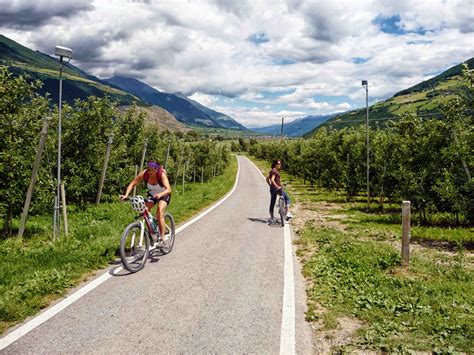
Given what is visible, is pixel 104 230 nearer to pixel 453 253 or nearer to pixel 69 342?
pixel 69 342

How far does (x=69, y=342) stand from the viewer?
4.21m

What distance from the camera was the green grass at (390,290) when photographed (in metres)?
4.50

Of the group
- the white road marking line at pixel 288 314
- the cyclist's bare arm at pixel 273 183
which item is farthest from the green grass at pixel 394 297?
the cyclist's bare arm at pixel 273 183

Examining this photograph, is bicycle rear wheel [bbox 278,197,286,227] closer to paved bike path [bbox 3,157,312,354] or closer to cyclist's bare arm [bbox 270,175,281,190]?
cyclist's bare arm [bbox 270,175,281,190]

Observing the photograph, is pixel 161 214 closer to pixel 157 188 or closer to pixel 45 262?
pixel 157 188

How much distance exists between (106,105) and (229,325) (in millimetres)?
13253

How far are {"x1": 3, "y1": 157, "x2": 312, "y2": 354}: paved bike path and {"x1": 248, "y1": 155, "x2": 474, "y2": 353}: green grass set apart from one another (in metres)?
0.54

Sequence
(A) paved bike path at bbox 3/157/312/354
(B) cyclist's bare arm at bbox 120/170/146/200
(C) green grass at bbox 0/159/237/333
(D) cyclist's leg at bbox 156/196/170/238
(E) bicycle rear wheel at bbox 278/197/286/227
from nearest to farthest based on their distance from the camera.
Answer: (A) paved bike path at bbox 3/157/312/354
(C) green grass at bbox 0/159/237/333
(B) cyclist's bare arm at bbox 120/170/146/200
(D) cyclist's leg at bbox 156/196/170/238
(E) bicycle rear wheel at bbox 278/197/286/227

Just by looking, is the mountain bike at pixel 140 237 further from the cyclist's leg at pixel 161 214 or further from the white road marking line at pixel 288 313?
the white road marking line at pixel 288 313

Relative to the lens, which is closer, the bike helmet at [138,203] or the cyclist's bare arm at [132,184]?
the bike helmet at [138,203]

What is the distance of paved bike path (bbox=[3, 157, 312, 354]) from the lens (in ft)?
13.8

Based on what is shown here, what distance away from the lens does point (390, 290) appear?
241 inches

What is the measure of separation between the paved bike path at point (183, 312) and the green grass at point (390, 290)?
54 centimetres

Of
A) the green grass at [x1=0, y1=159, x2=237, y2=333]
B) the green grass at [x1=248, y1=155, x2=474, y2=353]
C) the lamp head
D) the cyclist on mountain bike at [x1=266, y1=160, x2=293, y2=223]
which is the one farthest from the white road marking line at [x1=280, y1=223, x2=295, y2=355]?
the lamp head
